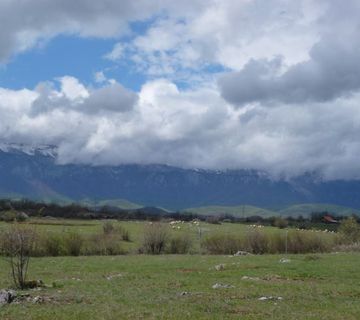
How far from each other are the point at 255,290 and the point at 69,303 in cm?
985

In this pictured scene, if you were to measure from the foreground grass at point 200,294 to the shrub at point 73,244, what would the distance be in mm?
28996

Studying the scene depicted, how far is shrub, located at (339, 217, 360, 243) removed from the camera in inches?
3381

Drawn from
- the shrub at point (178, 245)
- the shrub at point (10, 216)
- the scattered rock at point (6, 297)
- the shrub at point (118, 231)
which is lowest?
the shrub at point (178, 245)

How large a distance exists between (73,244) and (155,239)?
11.7 metres

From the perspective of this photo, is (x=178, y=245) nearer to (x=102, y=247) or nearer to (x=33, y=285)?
(x=102, y=247)

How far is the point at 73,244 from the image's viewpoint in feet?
243

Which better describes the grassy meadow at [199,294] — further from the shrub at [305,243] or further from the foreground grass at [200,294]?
the shrub at [305,243]

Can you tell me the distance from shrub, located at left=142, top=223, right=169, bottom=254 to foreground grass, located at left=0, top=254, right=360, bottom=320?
113ft

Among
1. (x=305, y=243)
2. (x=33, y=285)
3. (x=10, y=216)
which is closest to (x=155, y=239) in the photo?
(x=10, y=216)

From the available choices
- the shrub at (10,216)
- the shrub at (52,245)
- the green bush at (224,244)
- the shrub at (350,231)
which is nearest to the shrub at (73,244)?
the shrub at (52,245)

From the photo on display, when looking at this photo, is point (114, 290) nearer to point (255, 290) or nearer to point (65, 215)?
point (255, 290)

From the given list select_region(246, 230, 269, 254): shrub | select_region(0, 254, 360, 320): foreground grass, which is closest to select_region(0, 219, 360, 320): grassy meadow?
select_region(0, 254, 360, 320): foreground grass

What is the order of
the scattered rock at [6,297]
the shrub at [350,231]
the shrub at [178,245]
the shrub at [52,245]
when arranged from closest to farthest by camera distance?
the scattered rock at [6,297], the shrub at [52,245], the shrub at [178,245], the shrub at [350,231]

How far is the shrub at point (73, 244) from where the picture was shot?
73.6 metres
